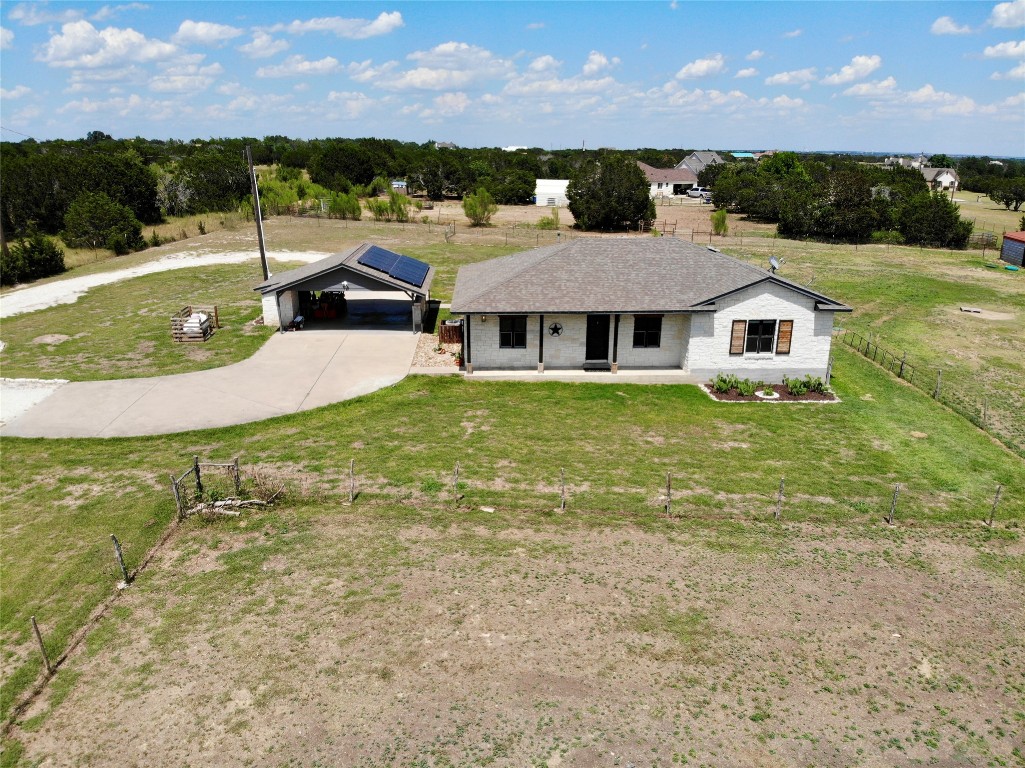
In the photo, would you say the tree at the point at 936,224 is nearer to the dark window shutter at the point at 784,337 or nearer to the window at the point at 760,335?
the dark window shutter at the point at 784,337

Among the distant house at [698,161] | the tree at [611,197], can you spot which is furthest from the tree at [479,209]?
the distant house at [698,161]

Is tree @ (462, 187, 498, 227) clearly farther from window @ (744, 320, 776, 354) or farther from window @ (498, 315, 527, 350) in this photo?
window @ (744, 320, 776, 354)

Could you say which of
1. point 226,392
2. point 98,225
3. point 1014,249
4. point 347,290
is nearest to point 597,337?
point 347,290

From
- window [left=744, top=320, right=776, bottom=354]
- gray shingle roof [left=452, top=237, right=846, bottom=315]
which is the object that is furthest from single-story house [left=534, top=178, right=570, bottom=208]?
window [left=744, top=320, right=776, bottom=354]

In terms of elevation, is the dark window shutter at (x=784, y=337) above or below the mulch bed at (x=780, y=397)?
above

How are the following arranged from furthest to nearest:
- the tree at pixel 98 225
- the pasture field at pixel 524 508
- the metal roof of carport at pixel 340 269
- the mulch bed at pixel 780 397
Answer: the tree at pixel 98 225
the metal roof of carport at pixel 340 269
the mulch bed at pixel 780 397
the pasture field at pixel 524 508

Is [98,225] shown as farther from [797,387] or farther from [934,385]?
[934,385]
